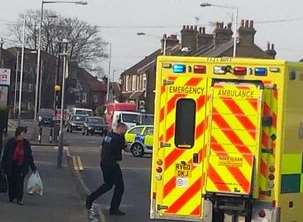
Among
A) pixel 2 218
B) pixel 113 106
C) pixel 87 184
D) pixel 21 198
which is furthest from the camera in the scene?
pixel 113 106

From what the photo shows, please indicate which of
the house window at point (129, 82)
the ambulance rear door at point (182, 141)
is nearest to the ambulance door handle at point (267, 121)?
the ambulance rear door at point (182, 141)

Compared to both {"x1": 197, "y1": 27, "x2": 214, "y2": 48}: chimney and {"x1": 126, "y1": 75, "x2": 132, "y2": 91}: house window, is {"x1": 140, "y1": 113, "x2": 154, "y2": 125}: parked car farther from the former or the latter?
{"x1": 126, "y1": 75, "x2": 132, "y2": 91}: house window

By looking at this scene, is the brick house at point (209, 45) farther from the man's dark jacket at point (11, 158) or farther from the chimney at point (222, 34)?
the man's dark jacket at point (11, 158)

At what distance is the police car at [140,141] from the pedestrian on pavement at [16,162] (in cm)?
2192

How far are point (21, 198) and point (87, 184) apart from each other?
6.14 meters

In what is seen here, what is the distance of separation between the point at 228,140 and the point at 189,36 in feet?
253

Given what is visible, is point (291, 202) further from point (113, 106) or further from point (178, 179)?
point (113, 106)

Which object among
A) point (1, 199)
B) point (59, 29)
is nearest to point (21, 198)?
point (1, 199)

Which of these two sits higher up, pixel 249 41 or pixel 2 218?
pixel 249 41

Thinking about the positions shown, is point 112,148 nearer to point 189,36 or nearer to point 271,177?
point 271,177

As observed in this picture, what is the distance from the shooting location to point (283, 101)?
38.5 feet

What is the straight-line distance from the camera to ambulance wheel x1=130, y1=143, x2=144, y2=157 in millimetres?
39781

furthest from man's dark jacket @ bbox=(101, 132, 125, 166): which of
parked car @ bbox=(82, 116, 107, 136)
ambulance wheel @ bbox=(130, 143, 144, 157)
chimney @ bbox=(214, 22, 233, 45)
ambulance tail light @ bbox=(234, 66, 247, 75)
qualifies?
chimney @ bbox=(214, 22, 233, 45)

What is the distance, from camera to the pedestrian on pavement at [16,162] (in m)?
17.5
